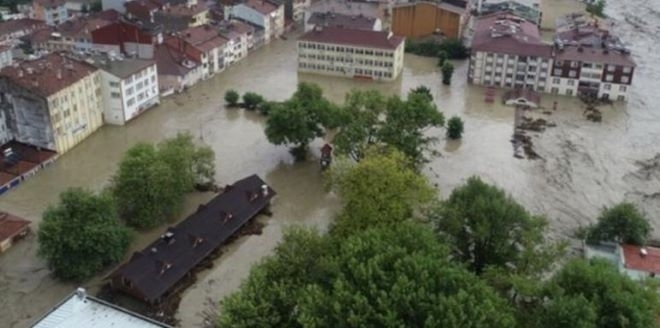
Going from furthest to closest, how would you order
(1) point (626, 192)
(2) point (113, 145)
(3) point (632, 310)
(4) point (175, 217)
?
(2) point (113, 145)
(1) point (626, 192)
(4) point (175, 217)
(3) point (632, 310)

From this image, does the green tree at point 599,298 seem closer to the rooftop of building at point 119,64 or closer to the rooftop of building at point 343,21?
the rooftop of building at point 119,64

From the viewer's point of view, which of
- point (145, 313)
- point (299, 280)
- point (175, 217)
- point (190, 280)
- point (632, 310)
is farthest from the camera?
point (175, 217)

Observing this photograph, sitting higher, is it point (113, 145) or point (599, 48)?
point (599, 48)

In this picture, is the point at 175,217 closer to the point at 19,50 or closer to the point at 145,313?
the point at 145,313

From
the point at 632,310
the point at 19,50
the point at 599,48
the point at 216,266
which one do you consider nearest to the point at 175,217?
the point at 216,266

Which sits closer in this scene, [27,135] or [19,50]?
[27,135]

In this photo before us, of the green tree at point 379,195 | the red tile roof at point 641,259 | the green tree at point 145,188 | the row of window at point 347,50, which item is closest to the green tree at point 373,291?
the green tree at point 379,195
